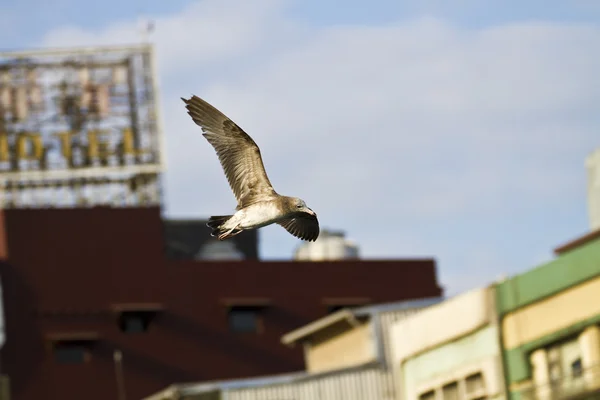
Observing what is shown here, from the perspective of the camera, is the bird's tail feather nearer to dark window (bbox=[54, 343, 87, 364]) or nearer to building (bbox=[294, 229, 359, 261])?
dark window (bbox=[54, 343, 87, 364])

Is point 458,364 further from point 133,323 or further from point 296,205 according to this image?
point 133,323

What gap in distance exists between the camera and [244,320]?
6362 cm

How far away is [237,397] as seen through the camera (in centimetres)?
3869

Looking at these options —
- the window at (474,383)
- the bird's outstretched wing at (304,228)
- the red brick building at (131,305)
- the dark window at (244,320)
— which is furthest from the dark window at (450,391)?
the dark window at (244,320)

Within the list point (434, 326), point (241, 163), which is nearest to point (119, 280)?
point (434, 326)

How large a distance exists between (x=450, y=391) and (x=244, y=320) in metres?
30.7

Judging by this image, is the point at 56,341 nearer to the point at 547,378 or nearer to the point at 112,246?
the point at 112,246

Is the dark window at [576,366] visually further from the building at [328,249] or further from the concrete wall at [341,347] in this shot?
the building at [328,249]

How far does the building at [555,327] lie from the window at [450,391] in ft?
8.08

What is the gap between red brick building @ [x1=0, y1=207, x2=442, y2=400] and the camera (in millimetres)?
58938

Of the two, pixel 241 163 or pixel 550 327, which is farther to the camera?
pixel 550 327

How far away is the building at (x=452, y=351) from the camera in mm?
31594

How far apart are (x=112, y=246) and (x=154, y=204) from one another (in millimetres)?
4644

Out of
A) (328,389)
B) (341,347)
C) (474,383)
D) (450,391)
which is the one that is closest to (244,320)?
(341,347)
